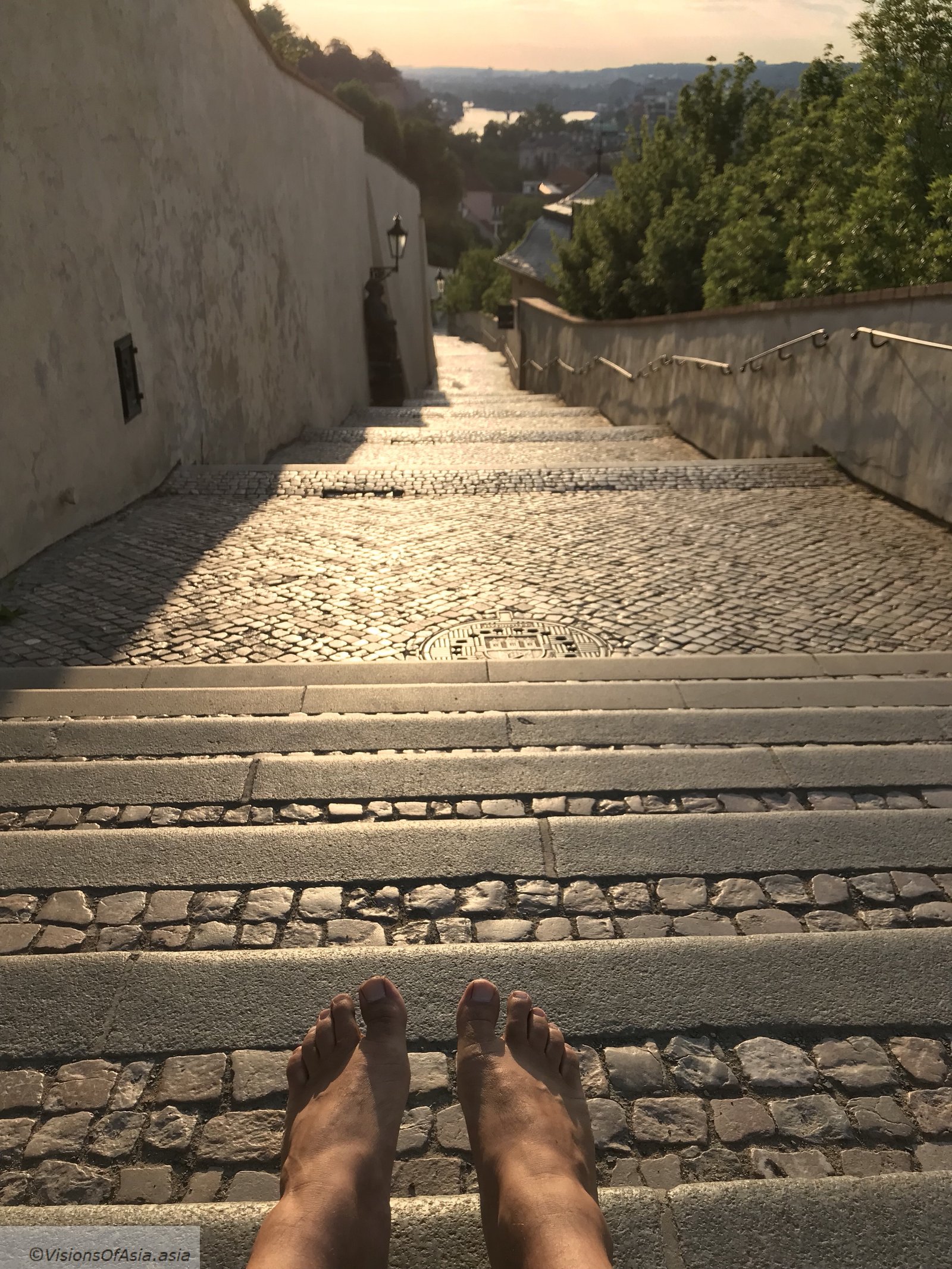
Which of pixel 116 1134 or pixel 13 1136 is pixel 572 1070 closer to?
pixel 116 1134

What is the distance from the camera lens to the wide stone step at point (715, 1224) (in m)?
1.56

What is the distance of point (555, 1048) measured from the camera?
79.2 inches

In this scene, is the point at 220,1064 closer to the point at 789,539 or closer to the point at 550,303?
the point at 789,539

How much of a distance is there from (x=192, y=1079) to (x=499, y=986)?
2.19 feet

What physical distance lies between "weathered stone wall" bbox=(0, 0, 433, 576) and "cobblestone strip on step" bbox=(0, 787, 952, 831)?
9.16 ft

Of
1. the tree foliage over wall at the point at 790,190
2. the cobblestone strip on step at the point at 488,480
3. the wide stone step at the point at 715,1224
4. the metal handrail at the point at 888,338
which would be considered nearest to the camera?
the wide stone step at the point at 715,1224

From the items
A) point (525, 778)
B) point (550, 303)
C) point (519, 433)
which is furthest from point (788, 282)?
point (550, 303)

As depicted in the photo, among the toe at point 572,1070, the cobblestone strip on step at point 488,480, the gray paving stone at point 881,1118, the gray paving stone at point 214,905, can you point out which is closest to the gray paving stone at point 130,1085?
the gray paving stone at point 214,905

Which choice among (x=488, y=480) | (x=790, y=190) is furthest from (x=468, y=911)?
(x=790, y=190)

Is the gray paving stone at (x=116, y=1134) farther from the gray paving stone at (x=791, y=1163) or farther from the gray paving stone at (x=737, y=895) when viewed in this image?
the gray paving stone at (x=737, y=895)

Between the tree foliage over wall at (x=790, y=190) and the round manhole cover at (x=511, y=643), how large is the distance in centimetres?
437

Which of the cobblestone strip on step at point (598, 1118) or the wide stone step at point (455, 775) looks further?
the wide stone step at point (455, 775)

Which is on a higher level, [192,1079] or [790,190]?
[790,190]

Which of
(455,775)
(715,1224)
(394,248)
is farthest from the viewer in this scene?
(394,248)
